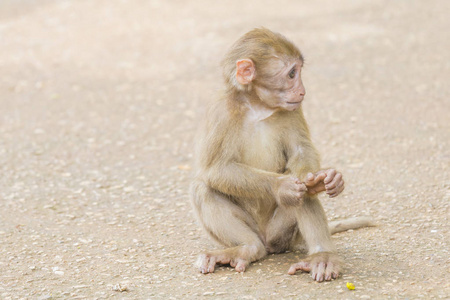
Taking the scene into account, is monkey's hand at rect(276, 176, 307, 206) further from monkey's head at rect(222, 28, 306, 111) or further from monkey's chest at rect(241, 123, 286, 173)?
monkey's head at rect(222, 28, 306, 111)

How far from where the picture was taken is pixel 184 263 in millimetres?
5523

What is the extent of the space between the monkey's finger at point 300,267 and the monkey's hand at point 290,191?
0.45 meters

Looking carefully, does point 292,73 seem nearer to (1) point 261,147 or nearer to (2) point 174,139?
(1) point 261,147

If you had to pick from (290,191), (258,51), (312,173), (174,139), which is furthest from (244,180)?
(174,139)

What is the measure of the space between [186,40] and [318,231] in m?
9.17

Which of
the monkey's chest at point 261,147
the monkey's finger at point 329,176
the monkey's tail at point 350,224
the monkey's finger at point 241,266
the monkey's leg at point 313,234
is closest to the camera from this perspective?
the monkey's finger at point 329,176

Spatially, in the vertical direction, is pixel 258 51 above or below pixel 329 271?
above

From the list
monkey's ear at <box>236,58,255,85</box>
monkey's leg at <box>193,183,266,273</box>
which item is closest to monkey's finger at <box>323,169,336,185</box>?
monkey's leg at <box>193,183,266,273</box>

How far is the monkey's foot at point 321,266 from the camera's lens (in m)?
4.93

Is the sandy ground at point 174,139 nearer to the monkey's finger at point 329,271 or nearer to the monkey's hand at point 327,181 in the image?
the monkey's finger at point 329,271

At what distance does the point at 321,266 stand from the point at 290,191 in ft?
1.94

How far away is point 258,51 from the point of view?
17.3 ft

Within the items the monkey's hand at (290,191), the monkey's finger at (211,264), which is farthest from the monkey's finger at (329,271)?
the monkey's finger at (211,264)

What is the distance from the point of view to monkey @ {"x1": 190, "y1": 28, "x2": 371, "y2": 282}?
17.1 ft
